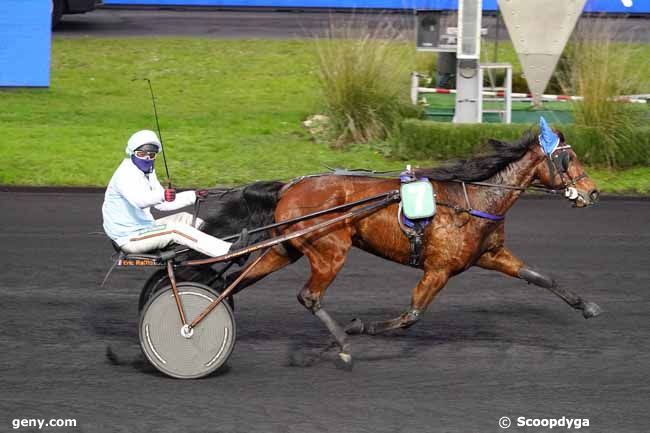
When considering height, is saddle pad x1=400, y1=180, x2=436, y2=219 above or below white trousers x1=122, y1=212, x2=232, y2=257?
above

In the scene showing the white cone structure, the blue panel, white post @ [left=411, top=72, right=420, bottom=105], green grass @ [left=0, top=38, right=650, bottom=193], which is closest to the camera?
green grass @ [left=0, top=38, right=650, bottom=193]

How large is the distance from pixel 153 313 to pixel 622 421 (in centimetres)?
249

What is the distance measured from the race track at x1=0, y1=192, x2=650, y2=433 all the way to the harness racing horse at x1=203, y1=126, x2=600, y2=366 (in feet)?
1.32

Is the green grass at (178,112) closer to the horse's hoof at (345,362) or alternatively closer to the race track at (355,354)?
the race track at (355,354)

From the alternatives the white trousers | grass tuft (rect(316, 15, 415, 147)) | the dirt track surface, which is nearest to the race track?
the white trousers

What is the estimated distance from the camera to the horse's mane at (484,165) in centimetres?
619

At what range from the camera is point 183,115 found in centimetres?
1361

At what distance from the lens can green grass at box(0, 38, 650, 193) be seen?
11.4 metres

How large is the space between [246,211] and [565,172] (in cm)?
185

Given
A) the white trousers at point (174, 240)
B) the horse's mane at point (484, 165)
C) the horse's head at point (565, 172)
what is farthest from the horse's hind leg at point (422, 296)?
the white trousers at point (174, 240)

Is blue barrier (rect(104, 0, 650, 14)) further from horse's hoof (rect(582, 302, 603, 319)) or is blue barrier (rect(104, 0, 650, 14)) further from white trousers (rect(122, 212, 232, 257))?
white trousers (rect(122, 212, 232, 257))

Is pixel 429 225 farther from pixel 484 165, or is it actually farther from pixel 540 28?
pixel 540 28

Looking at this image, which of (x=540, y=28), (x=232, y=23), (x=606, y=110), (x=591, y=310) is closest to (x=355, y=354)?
(x=591, y=310)

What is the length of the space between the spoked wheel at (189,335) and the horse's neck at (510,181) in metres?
1.63
